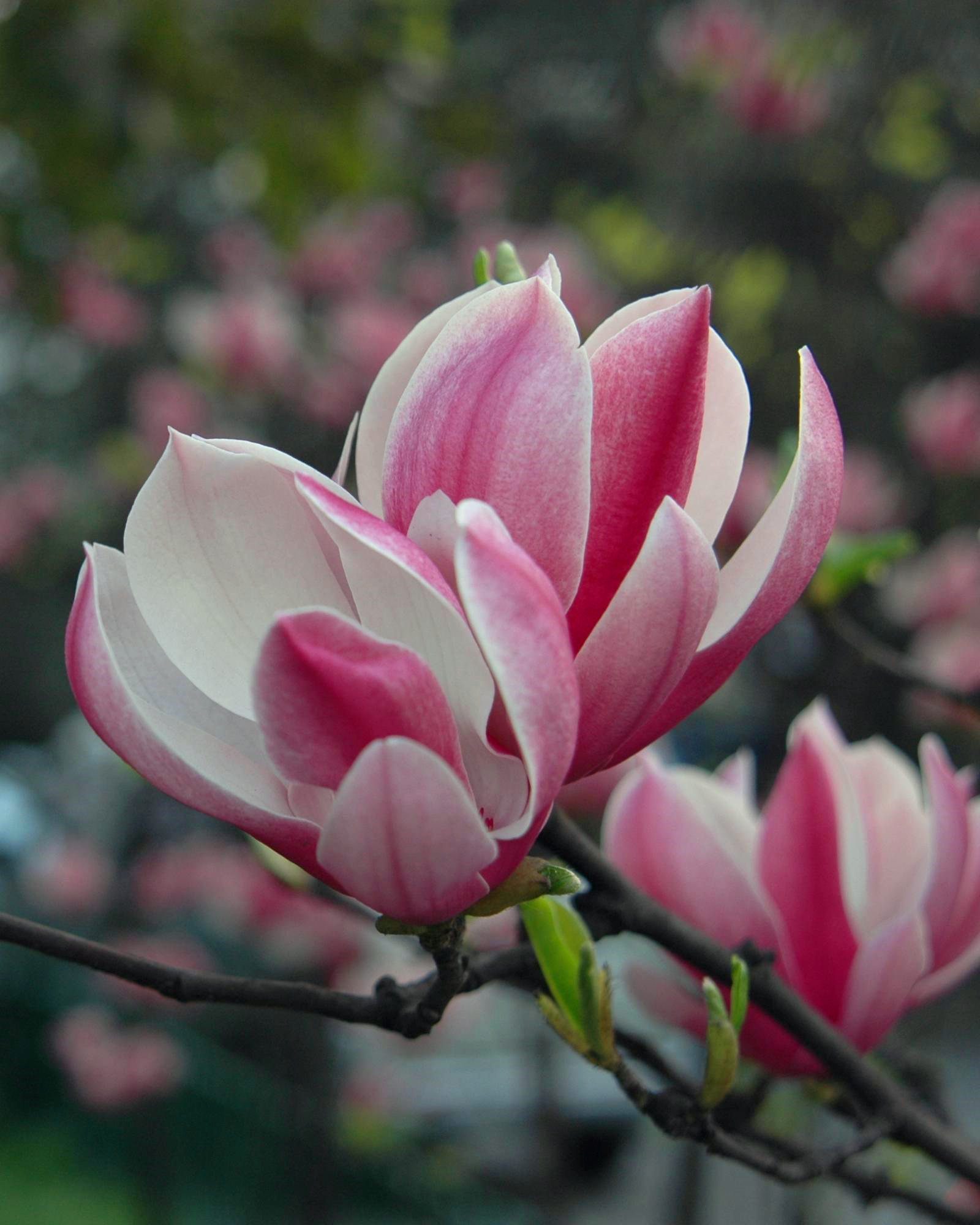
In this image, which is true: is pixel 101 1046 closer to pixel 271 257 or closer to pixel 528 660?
pixel 271 257

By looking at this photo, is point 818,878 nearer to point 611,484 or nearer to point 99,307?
point 611,484

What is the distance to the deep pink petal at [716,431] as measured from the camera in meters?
0.27

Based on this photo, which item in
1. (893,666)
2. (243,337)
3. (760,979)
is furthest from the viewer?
(243,337)

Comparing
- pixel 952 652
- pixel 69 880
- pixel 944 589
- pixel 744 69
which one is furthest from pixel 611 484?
pixel 69 880

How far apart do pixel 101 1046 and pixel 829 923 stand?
1.99 m

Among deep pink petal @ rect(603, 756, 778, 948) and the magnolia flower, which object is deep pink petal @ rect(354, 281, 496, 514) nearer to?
the magnolia flower

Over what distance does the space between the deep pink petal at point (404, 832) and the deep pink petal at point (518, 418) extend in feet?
0.19

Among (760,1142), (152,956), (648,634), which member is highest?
(648,634)

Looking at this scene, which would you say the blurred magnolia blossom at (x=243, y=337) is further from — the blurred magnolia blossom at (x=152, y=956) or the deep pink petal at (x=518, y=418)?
the deep pink petal at (x=518, y=418)

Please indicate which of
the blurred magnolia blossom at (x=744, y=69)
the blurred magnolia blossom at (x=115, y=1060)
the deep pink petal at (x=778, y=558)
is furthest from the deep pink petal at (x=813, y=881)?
the blurred magnolia blossom at (x=744, y=69)

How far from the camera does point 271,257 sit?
2.64m

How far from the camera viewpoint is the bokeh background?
5.49 feet

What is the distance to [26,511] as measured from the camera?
Answer: 2.37 meters

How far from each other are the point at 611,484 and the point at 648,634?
42 mm
